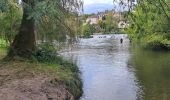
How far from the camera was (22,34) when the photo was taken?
21.1 m

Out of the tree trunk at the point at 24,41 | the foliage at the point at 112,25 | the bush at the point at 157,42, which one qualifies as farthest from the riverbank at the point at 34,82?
the bush at the point at 157,42

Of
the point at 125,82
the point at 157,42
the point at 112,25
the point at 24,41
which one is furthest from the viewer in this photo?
the point at 157,42

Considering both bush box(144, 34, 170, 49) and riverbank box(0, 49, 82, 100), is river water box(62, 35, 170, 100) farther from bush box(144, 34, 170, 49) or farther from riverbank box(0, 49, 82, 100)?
bush box(144, 34, 170, 49)

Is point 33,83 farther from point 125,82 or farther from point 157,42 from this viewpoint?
point 157,42

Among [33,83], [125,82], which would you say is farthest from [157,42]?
[33,83]

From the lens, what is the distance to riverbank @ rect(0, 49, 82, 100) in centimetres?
1260

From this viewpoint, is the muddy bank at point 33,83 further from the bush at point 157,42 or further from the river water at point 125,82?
the bush at point 157,42

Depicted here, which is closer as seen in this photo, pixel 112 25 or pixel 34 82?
pixel 34 82

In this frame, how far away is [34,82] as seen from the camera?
1430cm

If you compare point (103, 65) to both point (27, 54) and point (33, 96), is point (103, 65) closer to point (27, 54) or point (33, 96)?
point (27, 54)

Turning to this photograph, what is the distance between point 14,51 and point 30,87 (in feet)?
25.0

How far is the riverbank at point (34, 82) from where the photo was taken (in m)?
12.6

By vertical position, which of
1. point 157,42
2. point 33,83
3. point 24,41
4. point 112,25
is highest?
point 112,25

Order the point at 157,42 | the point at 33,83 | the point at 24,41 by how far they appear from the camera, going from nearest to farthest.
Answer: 1. the point at 33,83
2. the point at 24,41
3. the point at 157,42
